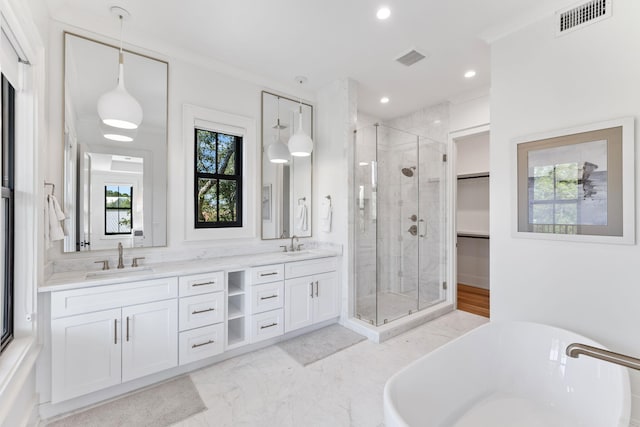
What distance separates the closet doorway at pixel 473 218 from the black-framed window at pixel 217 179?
3583 mm

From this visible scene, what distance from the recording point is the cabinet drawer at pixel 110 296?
1845 millimetres

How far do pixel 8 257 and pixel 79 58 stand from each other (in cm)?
162

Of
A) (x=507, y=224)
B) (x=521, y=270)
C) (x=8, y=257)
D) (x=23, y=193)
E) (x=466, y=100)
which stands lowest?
(x=521, y=270)

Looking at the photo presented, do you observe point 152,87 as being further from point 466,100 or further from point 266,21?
point 466,100

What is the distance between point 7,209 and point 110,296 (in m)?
0.77

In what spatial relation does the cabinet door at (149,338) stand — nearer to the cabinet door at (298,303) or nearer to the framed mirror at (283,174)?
the cabinet door at (298,303)

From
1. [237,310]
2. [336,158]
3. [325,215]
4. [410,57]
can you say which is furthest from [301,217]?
[410,57]

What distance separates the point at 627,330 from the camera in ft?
6.13

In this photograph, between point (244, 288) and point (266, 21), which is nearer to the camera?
point (266, 21)

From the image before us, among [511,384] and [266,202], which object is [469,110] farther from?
[511,384]

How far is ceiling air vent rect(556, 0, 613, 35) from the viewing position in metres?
1.96

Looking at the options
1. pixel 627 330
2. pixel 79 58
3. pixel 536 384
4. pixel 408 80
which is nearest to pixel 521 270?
pixel 627 330

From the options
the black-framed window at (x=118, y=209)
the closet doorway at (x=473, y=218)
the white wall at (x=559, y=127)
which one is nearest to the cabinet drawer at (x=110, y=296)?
the black-framed window at (x=118, y=209)

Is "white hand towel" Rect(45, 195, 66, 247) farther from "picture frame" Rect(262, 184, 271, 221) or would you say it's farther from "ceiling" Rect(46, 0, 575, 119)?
"picture frame" Rect(262, 184, 271, 221)
